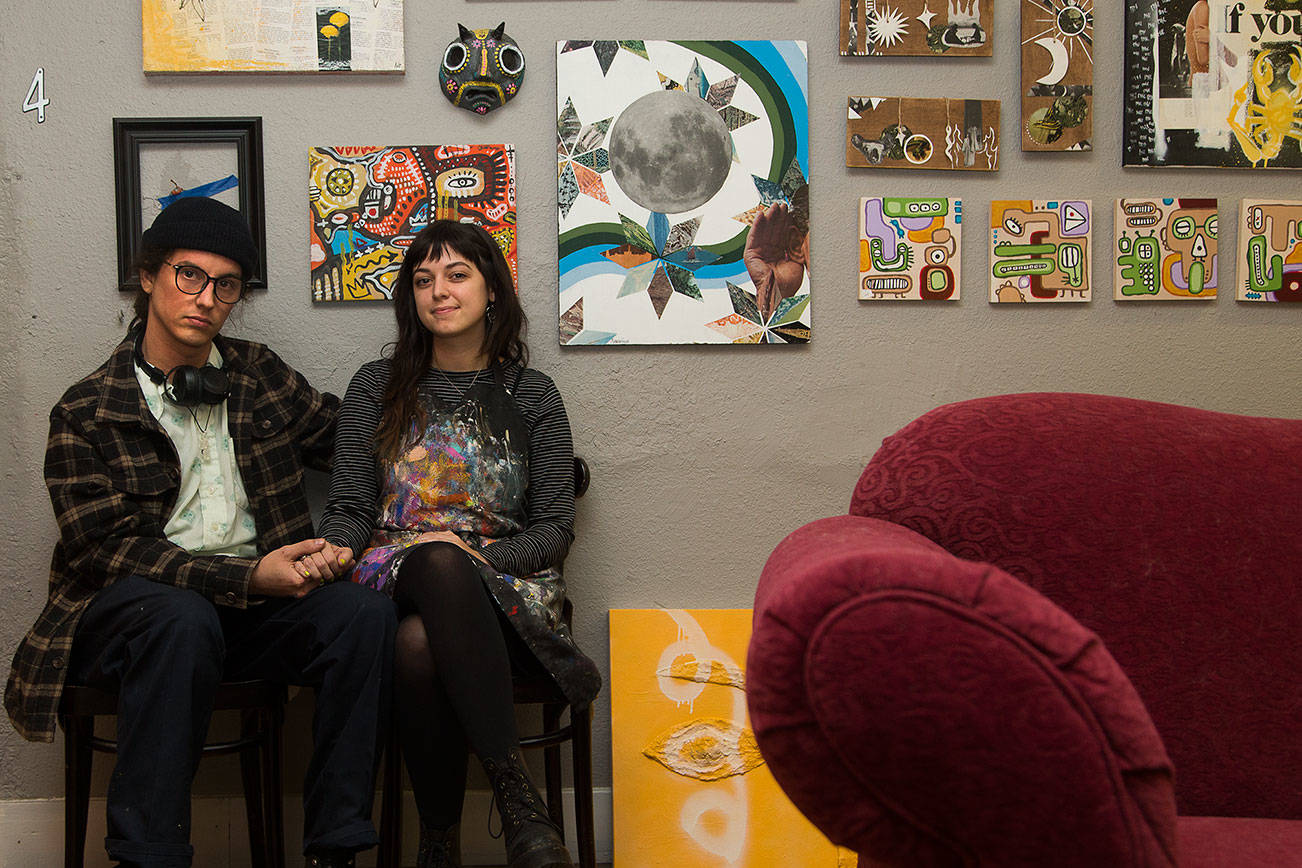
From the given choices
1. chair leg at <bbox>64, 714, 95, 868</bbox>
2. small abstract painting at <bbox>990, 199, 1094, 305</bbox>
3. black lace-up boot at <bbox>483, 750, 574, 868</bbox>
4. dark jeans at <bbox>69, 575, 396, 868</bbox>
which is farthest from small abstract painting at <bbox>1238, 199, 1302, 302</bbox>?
chair leg at <bbox>64, 714, 95, 868</bbox>

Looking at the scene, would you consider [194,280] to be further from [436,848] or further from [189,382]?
[436,848]

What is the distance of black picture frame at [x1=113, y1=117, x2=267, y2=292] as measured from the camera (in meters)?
2.08

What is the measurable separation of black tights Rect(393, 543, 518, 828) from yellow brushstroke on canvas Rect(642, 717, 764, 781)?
535 mm

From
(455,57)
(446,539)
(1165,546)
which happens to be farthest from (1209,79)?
(446,539)

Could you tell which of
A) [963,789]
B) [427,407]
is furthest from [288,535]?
[963,789]

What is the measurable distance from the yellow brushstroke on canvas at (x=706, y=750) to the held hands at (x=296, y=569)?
2.54ft

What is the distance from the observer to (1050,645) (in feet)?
2.25

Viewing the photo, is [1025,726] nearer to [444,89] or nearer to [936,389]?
[936,389]

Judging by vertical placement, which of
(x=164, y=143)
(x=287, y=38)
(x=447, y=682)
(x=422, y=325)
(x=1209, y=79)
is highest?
(x=287, y=38)

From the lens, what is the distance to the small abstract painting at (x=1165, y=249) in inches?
84.8

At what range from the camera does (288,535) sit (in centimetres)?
194

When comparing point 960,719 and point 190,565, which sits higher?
point 960,719

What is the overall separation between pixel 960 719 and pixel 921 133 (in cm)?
172

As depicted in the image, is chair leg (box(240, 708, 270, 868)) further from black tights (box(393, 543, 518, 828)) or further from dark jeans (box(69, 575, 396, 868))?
black tights (box(393, 543, 518, 828))
